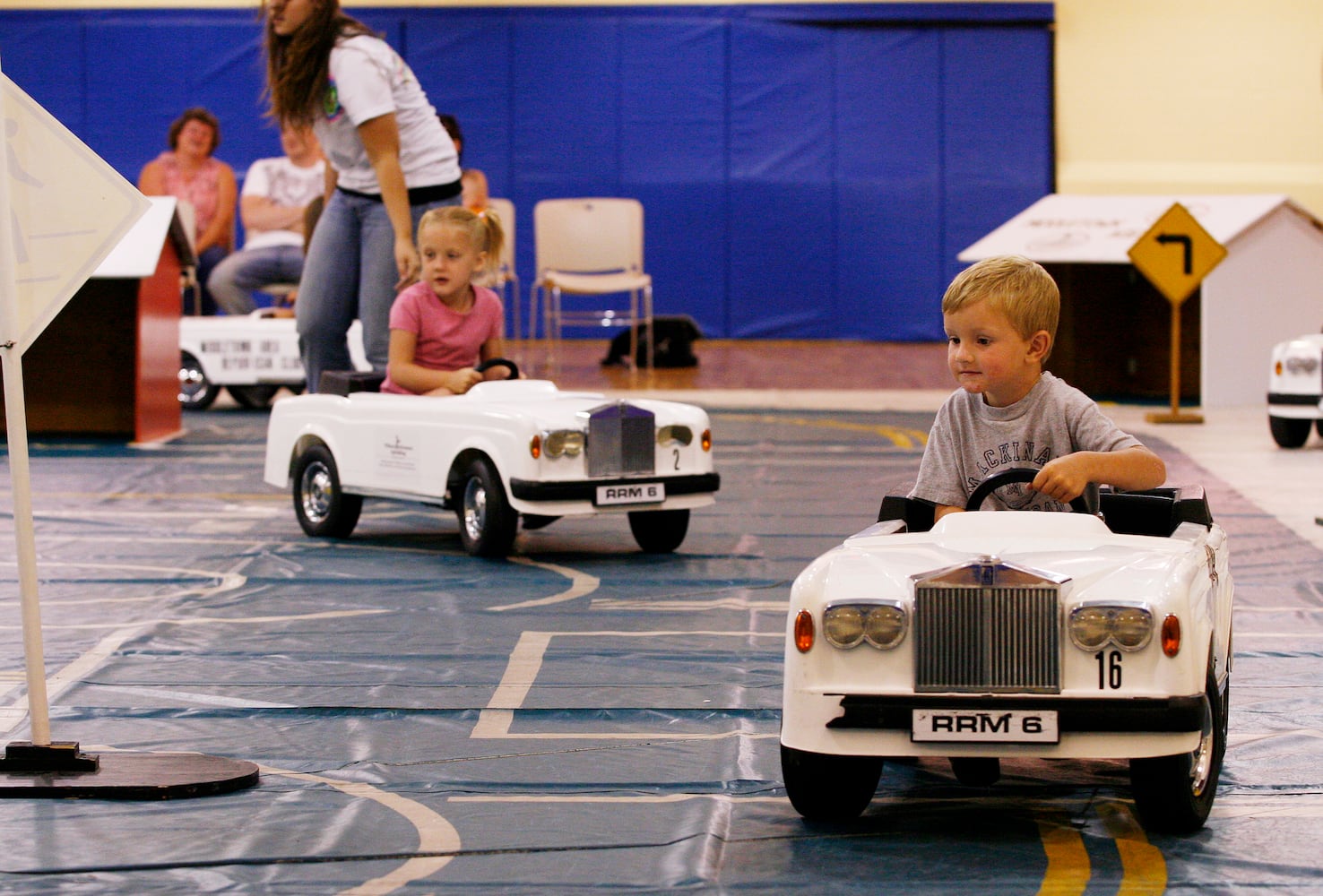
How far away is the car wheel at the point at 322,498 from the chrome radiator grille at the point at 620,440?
998 millimetres

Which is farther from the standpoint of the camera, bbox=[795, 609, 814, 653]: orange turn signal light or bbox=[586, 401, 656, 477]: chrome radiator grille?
bbox=[586, 401, 656, 477]: chrome radiator grille

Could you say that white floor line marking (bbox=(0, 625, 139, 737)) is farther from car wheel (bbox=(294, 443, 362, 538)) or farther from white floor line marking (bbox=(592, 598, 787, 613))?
car wheel (bbox=(294, 443, 362, 538))

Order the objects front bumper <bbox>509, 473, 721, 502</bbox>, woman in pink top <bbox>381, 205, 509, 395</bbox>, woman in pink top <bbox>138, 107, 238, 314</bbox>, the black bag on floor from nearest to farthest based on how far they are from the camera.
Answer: front bumper <bbox>509, 473, 721, 502</bbox> → woman in pink top <bbox>381, 205, 509, 395</bbox> → woman in pink top <bbox>138, 107, 238, 314</bbox> → the black bag on floor

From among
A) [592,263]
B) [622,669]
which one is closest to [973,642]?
[622,669]

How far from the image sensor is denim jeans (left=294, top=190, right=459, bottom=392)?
244 inches

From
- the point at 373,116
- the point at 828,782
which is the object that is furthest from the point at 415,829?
the point at 373,116

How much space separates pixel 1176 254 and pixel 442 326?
563 centimetres

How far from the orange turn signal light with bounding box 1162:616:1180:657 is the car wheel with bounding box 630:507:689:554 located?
3097 mm

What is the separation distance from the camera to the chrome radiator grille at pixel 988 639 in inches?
103

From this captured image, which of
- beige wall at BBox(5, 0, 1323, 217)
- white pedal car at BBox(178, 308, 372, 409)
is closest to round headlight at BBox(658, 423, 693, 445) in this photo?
white pedal car at BBox(178, 308, 372, 409)

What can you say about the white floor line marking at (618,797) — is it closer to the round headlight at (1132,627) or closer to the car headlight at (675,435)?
the round headlight at (1132,627)

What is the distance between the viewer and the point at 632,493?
17.8ft

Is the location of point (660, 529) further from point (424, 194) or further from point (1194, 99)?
point (1194, 99)

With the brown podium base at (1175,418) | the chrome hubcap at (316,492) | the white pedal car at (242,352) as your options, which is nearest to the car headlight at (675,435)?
the chrome hubcap at (316,492)
